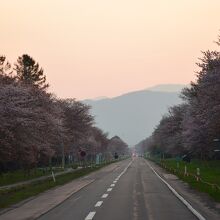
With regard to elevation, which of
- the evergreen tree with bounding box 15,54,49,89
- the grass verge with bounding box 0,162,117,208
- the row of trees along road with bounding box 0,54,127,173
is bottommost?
the grass verge with bounding box 0,162,117,208

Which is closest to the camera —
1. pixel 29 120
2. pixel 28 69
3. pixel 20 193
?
pixel 20 193

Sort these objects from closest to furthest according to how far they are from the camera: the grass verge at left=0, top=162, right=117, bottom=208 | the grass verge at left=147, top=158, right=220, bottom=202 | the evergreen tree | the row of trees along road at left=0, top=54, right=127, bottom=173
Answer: the grass verge at left=0, top=162, right=117, bottom=208
the grass verge at left=147, top=158, right=220, bottom=202
the row of trees along road at left=0, top=54, right=127, bottom=173
the evergreen tree

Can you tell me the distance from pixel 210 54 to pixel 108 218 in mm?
24000

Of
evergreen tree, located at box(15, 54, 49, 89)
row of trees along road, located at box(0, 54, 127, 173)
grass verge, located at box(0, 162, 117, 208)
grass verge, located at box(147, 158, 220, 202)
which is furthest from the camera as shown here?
evergreen tree, located at box(15, 54, 49, 89)

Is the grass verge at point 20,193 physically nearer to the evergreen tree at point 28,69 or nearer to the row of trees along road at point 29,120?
the row of trees along road at point 29,120

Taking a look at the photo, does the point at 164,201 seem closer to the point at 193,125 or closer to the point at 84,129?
the point at 193,125

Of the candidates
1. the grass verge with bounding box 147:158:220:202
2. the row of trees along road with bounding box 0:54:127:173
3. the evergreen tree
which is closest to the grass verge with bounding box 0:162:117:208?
the row of trees along road with bounding box 0:54:127:173

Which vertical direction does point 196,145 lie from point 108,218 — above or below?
above

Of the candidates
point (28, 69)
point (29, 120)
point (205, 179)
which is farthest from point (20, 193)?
point (28, 69)

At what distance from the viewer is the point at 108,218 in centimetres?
1432

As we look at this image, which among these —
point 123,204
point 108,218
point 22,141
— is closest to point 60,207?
point 123,204

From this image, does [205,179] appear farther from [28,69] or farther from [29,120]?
[28,69]

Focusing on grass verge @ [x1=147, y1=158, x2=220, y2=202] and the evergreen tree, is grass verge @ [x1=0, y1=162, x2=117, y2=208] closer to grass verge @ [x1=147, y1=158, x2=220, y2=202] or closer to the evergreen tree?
grass verge @ [x1=147, y1=158, x2=220, y2=202]

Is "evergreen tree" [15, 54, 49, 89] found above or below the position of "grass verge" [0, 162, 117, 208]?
above
